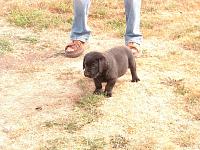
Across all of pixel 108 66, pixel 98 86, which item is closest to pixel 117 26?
pixel 98 86

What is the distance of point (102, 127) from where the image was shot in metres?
5.20

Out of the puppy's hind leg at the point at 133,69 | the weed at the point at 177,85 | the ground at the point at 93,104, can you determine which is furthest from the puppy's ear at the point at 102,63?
the weed at the point at 177,85

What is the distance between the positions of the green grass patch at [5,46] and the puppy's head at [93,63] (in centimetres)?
225

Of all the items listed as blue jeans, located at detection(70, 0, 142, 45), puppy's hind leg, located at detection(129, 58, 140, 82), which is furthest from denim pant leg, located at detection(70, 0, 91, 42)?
puppy's hind leg, located at detection(129, 58, 140, 82)

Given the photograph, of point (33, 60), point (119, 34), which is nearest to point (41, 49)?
point (33, 60)

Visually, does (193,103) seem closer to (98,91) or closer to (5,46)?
(98,91)

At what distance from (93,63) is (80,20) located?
5.84ft

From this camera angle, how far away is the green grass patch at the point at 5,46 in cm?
747

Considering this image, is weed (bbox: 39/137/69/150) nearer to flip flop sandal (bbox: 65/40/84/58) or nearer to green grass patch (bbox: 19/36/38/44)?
flip flop sandal (bbox: 65/40/84/58)

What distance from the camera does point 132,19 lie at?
7121mm

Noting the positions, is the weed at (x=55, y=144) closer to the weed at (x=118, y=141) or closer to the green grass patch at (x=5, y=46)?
the weed at (x=118, y=141)

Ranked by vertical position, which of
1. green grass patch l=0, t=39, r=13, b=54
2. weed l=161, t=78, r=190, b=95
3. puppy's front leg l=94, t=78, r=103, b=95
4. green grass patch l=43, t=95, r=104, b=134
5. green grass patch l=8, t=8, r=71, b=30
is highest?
green grass patch l=8, t=8, r=71, b=30

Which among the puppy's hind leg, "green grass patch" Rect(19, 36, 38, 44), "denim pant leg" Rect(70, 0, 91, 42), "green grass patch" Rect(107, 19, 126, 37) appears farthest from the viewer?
"green grass patch" Rect(107, 19, 126, 37)

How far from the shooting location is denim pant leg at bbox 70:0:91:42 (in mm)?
7011
